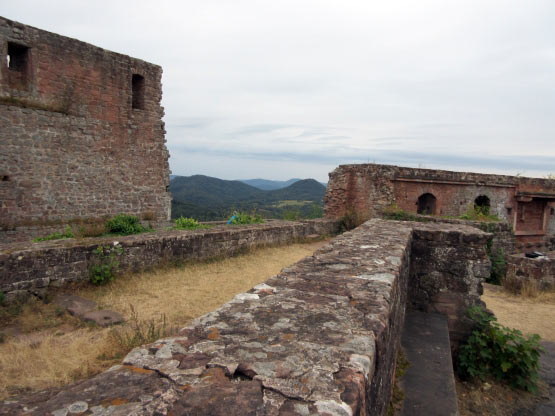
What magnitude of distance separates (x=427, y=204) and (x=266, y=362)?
17.3m

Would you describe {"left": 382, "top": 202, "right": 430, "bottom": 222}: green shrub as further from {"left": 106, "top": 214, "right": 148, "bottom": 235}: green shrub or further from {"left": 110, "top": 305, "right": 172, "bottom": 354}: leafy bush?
{"left": 110, "top": 305, "right": 172, "bottom": 354}: leafy bush

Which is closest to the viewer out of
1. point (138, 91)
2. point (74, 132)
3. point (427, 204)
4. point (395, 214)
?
point (74, 132)

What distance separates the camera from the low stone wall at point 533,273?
29.0 feet

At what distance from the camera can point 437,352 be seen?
391 cm

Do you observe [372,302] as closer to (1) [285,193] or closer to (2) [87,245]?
(2) [87,245]

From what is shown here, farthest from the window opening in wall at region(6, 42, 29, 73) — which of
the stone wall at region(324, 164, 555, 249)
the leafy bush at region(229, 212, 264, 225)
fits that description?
the stone wall at region(324, 164, 555, 249)

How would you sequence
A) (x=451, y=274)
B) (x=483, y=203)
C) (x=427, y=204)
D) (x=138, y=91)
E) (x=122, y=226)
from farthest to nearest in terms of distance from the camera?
(x=483, y=203)
(x=427, y=204)
(x=138, y=91)
(x=122, y=226)
(x=451, y=274)

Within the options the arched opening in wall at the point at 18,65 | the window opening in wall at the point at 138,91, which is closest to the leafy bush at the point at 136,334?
the arched opening in wall at the point at 18,65

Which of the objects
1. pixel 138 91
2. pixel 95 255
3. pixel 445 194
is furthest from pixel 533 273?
pixel 138 91

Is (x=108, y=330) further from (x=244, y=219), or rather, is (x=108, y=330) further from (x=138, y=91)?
(x=138, y=91)

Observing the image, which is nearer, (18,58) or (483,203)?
(18,58)

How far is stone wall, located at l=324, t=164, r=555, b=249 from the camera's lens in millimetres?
14508

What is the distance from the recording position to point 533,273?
905 centimetres

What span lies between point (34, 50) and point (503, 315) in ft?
41.2
